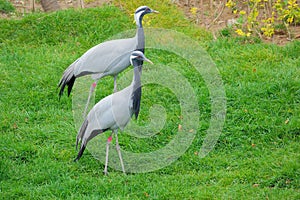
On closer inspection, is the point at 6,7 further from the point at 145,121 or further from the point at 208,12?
the point at 145,121

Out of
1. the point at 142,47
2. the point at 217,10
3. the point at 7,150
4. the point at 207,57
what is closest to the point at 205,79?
the point at 207,57

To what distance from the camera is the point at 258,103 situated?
802 cm

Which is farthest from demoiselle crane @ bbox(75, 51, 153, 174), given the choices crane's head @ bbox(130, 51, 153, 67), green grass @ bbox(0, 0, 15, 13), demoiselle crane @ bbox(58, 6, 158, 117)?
green grass @ bbox(0, 0, 15, 13)

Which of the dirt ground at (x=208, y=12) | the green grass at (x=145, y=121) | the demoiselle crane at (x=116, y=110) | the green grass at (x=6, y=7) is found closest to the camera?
the green grass at (x=145, y=121)

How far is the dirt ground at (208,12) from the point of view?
32.9ft

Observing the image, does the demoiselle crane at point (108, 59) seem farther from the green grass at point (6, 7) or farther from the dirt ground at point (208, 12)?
the green grass at point (6, 7)

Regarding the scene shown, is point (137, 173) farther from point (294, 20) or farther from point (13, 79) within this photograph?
point (294, 20)

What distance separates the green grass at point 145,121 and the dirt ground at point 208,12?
1.08ft

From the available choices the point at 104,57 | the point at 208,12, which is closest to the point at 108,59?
the point at 104,57

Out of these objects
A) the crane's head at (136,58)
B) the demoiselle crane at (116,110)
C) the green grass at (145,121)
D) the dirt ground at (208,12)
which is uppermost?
the crane's head at (136,58)

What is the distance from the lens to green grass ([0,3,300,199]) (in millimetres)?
6484

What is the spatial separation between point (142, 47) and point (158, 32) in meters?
2.27

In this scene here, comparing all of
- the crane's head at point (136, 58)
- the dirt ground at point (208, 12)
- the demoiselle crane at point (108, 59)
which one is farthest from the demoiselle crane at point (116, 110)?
the dirt ground at point (208, 12)

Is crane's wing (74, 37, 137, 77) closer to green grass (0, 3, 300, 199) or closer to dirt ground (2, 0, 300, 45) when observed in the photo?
green grass (0, 3, 300, 199)
